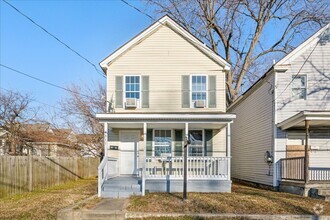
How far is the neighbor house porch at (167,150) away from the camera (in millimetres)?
13094

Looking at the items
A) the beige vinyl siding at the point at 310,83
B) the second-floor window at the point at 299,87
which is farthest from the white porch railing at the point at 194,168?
the second-floor window at the point at 299,87

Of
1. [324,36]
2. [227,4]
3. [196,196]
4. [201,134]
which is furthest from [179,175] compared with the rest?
[227,4]

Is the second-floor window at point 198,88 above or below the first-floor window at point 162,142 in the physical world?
above

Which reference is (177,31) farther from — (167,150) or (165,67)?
(167,150)

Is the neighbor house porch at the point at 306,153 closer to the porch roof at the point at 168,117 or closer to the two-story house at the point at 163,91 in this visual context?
the porch roof at the point at 168,117

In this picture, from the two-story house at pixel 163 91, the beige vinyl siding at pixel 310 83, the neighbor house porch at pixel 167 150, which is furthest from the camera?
the two-story house at pixel 163 91

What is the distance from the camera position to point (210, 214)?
354 inches

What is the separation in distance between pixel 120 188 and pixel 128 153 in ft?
11.3

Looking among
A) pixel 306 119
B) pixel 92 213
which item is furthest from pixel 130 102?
pixel 306 119

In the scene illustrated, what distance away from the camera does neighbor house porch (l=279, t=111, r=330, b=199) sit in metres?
12.5

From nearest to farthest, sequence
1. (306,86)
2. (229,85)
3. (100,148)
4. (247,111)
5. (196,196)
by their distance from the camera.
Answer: (196,196), (306,86), (247,111), (229,85), (100,148)

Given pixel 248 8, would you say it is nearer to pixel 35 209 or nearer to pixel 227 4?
pixel 227 4

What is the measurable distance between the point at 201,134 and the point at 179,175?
2.95 metres

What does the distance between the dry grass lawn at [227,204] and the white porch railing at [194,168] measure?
5.87 feet
